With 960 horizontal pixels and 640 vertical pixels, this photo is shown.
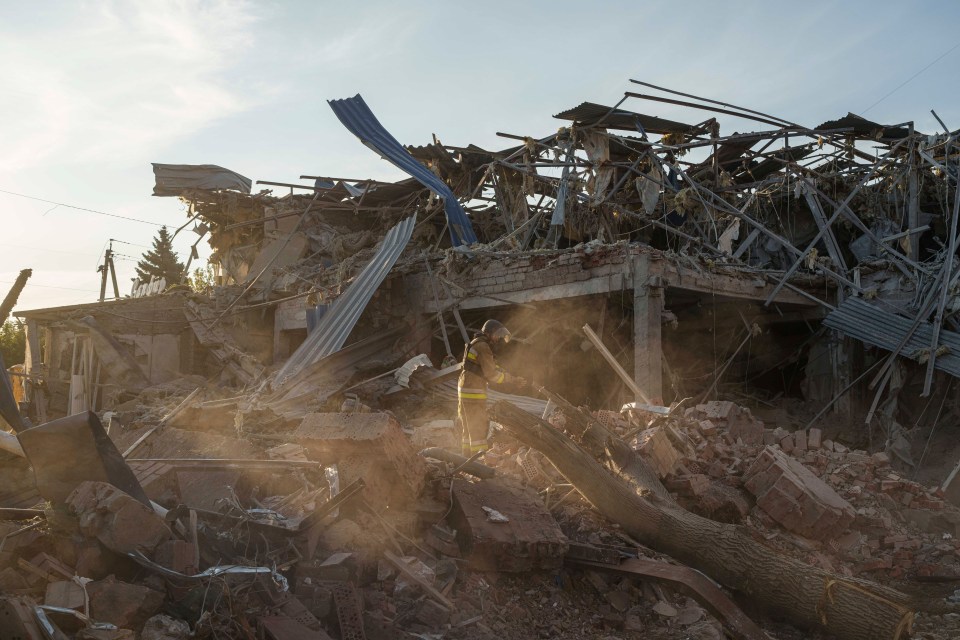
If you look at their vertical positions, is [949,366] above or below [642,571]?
above

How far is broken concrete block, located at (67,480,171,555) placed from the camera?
4262mm

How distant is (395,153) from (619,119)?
5162 mm

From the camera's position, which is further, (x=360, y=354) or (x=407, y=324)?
(x=407, y=324)

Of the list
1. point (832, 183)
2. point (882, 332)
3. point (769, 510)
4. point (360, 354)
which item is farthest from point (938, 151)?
point (360, 354)

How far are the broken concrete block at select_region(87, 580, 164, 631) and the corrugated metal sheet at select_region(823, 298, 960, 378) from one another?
11.4m

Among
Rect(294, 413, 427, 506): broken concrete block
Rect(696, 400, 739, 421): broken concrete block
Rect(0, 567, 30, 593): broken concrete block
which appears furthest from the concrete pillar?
Rect(0, 567, 30, 593): broken concrete block

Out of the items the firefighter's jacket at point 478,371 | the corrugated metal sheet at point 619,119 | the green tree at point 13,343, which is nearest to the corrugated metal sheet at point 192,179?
the corrugated metal sheet at point 619,119

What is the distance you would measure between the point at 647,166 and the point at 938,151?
5.50 meters

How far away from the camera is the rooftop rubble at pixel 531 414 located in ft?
15.6

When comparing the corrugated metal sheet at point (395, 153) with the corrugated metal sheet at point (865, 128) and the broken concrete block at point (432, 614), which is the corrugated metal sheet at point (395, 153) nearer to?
the corrugated metal sheet at point (865, 128)

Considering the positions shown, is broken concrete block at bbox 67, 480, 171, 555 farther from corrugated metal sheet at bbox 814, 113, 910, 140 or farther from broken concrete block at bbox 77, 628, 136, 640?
corrugated metal sheet at bbox 814, 113, 910, 140

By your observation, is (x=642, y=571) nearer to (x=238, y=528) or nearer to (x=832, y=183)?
(x=238, y=528)

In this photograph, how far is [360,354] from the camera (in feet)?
41.4

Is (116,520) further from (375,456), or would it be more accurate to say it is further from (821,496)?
(821,496)
